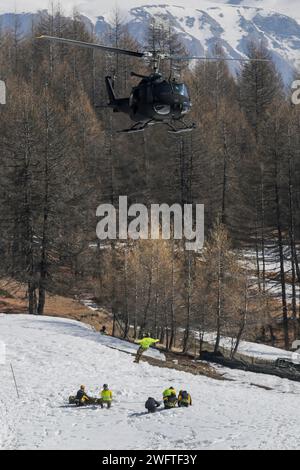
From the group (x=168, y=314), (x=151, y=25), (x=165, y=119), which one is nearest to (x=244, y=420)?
(x=165, y=119)

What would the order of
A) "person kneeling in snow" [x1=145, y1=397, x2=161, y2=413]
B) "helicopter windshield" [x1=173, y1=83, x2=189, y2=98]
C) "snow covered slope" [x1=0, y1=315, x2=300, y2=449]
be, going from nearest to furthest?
"helicopter windshield" [x1=173, y1=83, x2=189, y2=98], "snow covered slope" [x1=0, y1=315, x2=300, y2=449], "person kneeling in snow" [x1=145, y1=397, x2=161, y2=413]

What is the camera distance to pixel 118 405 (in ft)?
71.3

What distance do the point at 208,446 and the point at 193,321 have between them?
2330 centimetres

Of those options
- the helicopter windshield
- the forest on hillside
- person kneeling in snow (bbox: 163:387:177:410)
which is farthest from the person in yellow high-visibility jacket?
the forest on hillside

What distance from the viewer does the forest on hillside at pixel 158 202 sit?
3859 centimetres

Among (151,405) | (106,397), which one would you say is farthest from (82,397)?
(151,405)

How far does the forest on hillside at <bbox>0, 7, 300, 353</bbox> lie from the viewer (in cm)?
3859

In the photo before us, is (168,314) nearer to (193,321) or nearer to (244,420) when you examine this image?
(193,321)

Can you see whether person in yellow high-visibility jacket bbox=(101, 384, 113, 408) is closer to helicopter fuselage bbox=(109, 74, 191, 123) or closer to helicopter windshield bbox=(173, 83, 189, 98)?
helicopter fuselage bbox=(109, 74, 191, 123)

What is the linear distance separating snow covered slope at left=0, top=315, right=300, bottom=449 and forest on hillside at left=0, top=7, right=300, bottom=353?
790 cm

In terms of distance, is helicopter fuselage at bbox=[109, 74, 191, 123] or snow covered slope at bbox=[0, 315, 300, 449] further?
snow covered slope at bbox=[0, 315, 300, 449]

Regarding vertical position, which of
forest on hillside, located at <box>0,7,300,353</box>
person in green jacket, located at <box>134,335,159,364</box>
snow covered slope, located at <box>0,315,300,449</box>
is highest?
forest on hillside, located at <box>0,7,300,353</box>

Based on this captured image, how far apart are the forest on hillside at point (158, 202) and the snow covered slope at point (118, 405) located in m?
7.90

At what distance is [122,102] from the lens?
16141 mm
